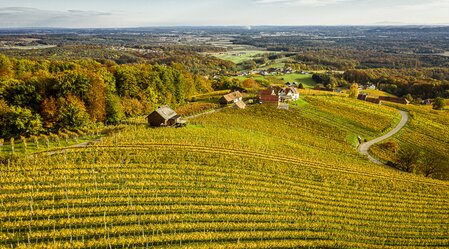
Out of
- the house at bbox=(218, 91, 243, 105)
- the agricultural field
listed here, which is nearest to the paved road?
the agricultural field

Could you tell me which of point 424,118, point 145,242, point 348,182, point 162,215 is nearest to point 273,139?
point 348,182

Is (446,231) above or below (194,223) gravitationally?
below

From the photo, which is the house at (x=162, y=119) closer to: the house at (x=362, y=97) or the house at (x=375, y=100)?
the house at (x=375, y=100)

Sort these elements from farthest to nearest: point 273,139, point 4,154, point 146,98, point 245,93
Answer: point 245,93
point 146,98
point 273,139
point 4,154

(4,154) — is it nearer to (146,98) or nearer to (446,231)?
(146,98)

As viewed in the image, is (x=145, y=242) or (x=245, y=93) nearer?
(x=145, y=242)

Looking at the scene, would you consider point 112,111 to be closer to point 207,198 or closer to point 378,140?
point 207,198
